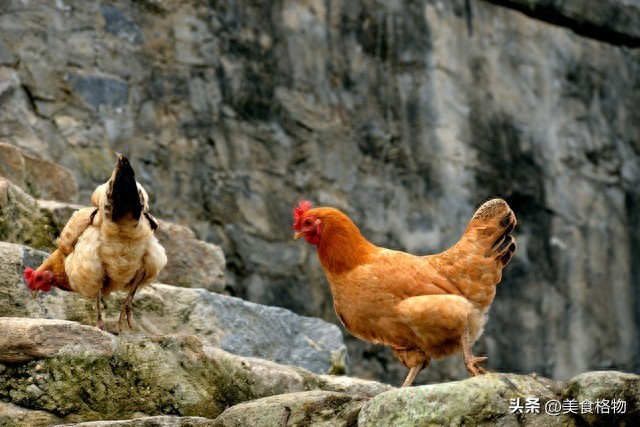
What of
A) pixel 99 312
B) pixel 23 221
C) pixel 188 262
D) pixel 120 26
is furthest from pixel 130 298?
pixel 120 26

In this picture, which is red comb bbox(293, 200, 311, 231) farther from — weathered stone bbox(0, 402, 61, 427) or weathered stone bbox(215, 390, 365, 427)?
weathered stone bbox(0, 402, 61, 427)

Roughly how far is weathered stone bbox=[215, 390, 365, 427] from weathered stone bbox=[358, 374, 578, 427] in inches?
14.9

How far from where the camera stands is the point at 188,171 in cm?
1367

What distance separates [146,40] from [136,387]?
7.55m

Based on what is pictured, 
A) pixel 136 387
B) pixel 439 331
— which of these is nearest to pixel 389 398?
pixel 439 331

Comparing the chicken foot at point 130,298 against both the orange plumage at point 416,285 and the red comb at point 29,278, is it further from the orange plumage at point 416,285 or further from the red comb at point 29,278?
the orange plumage at point 416,285

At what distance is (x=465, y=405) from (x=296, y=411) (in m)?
1.13

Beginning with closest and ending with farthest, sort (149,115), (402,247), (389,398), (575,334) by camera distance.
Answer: (389,398), (149,115), (402,247), (575,334)

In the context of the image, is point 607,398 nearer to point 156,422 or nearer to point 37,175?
point 156,422

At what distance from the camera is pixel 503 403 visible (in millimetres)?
5512

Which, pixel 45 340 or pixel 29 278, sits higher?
pixel 45 340

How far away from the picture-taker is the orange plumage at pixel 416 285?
23.8 ft

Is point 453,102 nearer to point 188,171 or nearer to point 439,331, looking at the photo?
point 188,171

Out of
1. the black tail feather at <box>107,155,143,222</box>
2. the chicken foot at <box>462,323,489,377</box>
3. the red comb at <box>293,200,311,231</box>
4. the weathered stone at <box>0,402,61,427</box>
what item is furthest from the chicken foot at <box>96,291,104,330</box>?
the chicken foot at <box>462,323,489,377</box>
